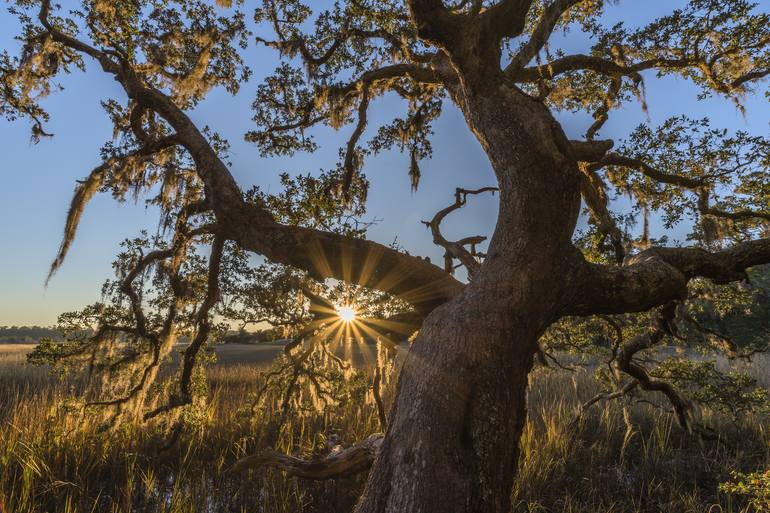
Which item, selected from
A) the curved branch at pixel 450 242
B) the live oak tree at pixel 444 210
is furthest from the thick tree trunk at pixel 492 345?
the curved branch at pixel 450 242

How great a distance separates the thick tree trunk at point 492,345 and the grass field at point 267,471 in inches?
130

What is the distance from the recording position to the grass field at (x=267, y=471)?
5.52 m

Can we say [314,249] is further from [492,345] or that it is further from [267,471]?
[267,471]

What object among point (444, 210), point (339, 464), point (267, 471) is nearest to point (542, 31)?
point (444, 210)

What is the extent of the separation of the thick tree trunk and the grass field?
331 centimetres

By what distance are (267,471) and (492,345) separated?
5.52 m

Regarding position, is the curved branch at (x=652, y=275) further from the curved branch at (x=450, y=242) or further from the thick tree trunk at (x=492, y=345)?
the curved branch at (x=450, y=242)

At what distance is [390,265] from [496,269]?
1.63 meters

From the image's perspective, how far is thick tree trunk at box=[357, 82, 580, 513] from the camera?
2.66 meters

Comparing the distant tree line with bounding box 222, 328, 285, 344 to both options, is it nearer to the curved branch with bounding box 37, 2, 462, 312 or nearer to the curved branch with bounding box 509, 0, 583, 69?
the curved branch with bounding box 37, 2, 462, 312

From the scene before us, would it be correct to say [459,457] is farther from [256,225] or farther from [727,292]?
[727,292]

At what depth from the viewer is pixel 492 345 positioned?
304cm

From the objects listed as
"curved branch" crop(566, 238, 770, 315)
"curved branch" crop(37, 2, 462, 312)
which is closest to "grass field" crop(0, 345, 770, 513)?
"curved branch" crop(37, 2, 462, 312)

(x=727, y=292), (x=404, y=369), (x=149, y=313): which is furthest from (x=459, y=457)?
(x=727, y=292)
